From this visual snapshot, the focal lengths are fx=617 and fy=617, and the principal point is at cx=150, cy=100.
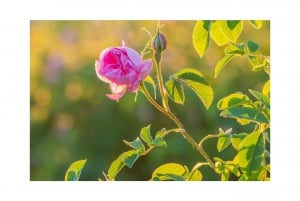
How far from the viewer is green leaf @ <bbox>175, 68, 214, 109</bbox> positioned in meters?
1.21

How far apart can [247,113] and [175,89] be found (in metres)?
0.15

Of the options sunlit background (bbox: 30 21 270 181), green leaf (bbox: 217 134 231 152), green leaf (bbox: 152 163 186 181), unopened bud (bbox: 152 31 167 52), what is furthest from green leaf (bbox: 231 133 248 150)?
sunlit background (bbox: 30 21 270 181)

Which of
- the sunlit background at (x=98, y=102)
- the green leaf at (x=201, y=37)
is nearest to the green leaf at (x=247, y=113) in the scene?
the green leaf at (x=201, y=37)

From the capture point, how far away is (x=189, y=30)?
168 cm

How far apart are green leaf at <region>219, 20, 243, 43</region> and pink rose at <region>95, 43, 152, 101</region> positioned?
0.17 meters

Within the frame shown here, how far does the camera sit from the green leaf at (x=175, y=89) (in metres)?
Answer: 1.19

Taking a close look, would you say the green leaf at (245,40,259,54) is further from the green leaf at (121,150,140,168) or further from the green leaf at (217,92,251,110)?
the green leaf at (121,150,140,168)

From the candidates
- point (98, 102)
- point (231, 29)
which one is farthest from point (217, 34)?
point (98, 102)

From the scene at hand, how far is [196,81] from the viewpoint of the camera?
1.22m

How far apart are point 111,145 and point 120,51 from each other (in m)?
0.61
